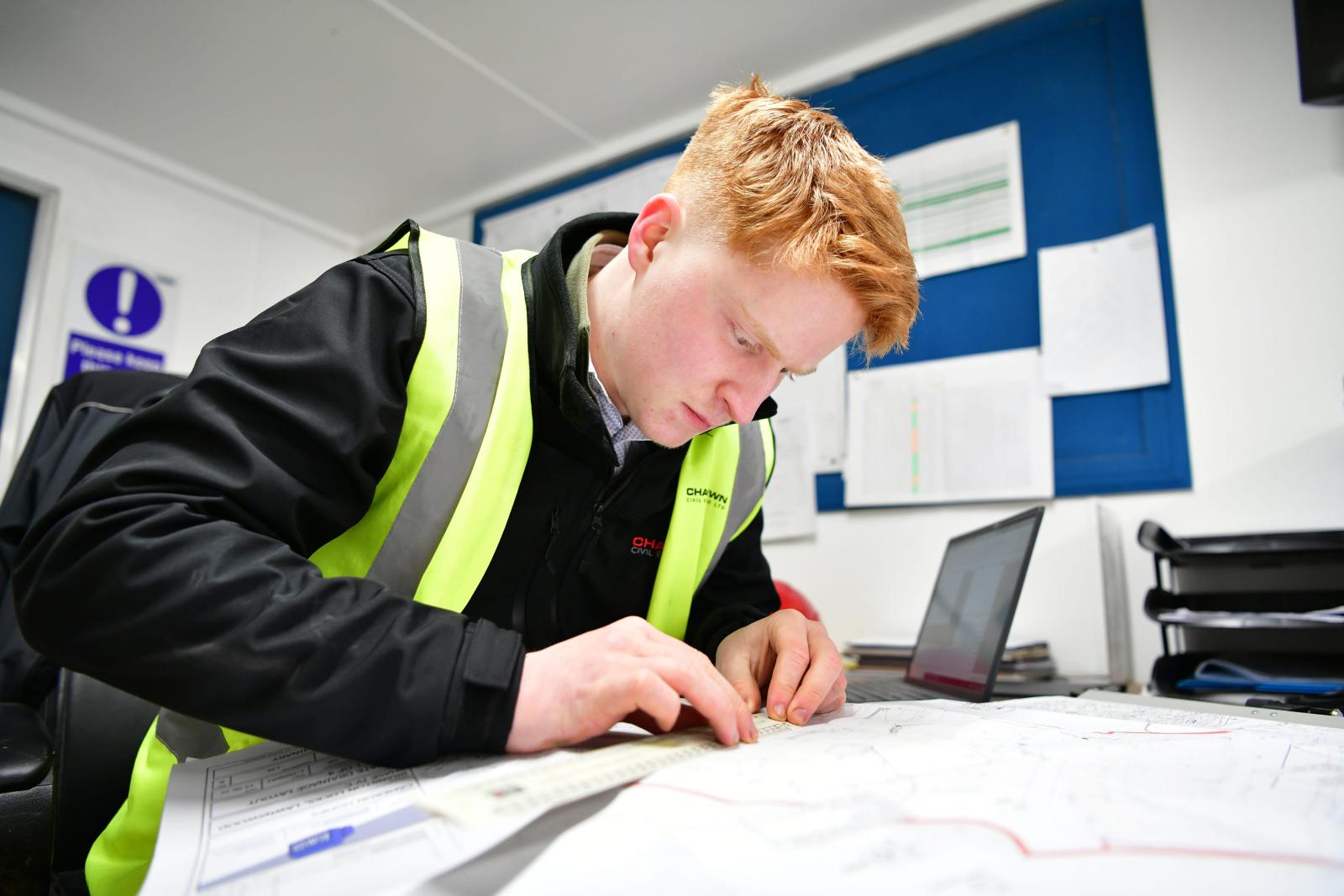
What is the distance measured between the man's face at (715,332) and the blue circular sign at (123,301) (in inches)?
99.9

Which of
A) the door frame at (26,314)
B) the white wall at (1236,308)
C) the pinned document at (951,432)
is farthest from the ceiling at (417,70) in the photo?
the pinned document at (951,432)

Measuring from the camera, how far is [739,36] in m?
2.11

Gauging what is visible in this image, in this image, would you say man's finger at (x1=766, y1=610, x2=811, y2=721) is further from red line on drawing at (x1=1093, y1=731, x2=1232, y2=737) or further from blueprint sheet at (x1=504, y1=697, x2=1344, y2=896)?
red line on drawing at (x1=1093, y1=731, x2=1232, y2=737)

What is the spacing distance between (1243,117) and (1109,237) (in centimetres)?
Result: 32

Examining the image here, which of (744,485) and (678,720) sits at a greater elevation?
(744,485)

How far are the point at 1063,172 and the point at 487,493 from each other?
1.65 m

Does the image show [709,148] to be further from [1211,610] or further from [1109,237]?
[1109,237]

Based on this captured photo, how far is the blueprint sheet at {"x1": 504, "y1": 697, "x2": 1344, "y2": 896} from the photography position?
12.7 inches

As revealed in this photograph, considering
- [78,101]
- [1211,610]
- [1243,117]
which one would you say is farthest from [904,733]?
[78,101]

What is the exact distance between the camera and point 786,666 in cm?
71

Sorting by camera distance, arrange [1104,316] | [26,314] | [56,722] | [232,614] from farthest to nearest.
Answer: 1. [26,314]
2. [1104,316]
3. [56,722]
4. [232,614]

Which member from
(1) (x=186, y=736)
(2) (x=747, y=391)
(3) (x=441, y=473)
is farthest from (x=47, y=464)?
(2) (x=747, y=391)

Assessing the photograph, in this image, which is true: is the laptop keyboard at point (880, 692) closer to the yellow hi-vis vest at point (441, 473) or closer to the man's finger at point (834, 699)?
the man's finger at point (834, 699)

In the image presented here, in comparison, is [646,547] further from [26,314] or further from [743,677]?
[26,314]
